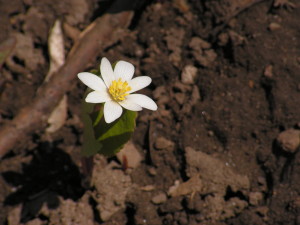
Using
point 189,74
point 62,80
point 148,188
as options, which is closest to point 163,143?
point 148,188

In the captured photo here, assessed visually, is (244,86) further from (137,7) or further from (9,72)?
(9,72)

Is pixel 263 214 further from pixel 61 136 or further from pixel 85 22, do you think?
pixel 85 22

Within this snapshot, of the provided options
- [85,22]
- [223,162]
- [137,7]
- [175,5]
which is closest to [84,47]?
[85,22]

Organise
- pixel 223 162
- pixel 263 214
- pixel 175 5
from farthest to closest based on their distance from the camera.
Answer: pixel 175 5, pixel 223 162, pixel 263 214

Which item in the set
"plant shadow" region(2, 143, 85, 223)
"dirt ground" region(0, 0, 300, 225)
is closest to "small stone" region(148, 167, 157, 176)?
"dirt ground" region(0, 0, 300, 225)

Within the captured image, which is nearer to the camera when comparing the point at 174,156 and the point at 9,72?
the point at 174,156

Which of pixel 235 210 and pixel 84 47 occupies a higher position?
pixel 84 47

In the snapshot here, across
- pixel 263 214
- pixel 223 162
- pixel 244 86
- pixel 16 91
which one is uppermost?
pixel 16 91

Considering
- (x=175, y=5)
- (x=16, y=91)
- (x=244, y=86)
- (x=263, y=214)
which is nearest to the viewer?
(x=263, y=214)
